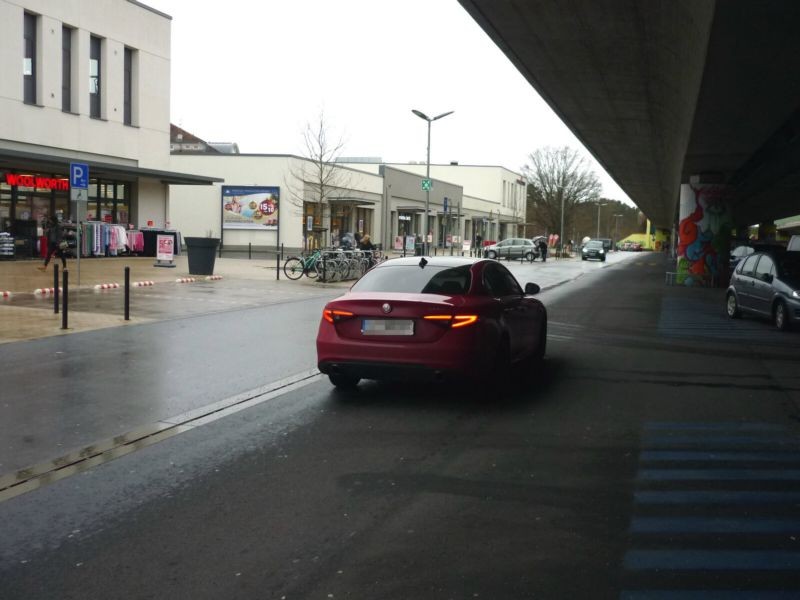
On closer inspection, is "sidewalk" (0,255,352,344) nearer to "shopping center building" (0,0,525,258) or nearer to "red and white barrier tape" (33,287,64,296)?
"red and white barrier tape" (33,287,64,296)

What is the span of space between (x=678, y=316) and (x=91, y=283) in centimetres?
1427

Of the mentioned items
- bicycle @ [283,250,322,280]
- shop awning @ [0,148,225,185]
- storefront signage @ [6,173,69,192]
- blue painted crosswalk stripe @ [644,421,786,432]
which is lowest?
blue painted crosswalk stripe @ [644,421,786,432]

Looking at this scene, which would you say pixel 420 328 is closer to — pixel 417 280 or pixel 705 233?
pixel 417 280

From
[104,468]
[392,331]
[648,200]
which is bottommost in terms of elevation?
[104,468]

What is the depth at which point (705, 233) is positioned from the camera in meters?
31.7

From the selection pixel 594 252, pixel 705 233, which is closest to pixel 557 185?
pixel 594 252

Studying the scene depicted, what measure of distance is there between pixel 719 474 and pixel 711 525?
1185 millimetres

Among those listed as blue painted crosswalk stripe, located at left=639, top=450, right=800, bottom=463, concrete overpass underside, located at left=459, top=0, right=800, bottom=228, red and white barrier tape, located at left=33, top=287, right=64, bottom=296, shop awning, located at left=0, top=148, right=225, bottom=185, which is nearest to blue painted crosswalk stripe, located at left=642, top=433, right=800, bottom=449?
blue painted crosswalk stripe, located at left=639, top=450, right=800, bottom=463

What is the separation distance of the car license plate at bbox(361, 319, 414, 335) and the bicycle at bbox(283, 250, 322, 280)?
19.8 m

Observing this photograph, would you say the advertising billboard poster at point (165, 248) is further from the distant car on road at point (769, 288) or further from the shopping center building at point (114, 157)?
the distant car on road at point (769, 288)

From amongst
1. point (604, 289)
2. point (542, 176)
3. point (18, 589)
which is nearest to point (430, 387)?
point (18, 589)

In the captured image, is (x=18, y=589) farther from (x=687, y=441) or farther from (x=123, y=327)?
(x=123, y=327)

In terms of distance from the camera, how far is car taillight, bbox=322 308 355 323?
8219 millimetres

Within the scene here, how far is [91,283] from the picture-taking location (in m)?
21.8
